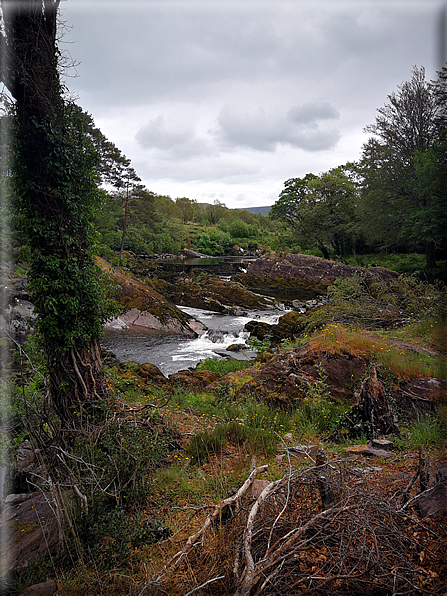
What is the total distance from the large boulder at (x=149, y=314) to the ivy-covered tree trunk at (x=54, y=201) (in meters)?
11.1

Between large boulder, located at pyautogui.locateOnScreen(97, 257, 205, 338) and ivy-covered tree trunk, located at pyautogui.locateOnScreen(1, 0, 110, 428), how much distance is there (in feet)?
36.4

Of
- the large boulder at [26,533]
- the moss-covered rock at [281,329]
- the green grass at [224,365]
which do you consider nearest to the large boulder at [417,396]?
the large boulder at [26,533]

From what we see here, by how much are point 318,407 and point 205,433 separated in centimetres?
216

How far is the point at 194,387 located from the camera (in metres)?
9.07

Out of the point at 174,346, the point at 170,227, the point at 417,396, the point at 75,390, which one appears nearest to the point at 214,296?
the point at 174,346

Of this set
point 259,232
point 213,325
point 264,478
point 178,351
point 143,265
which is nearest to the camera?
point 264,478

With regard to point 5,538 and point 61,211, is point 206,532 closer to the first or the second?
point 5,538

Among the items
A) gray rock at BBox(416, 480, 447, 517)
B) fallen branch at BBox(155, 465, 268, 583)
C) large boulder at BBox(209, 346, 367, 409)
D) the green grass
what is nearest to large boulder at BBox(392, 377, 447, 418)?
large boulder at BBox(209, 346, 367, 409)

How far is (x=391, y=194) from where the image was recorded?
23922mm

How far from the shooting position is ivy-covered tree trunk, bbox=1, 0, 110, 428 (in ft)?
14.3

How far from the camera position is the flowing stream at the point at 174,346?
516 inches

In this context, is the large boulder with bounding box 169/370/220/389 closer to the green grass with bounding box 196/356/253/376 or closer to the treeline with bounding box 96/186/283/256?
the green grass with bounding box 196/356/253/376

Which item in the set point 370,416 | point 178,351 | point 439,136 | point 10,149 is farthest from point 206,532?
point 178,351

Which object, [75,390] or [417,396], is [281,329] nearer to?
[417,396]
